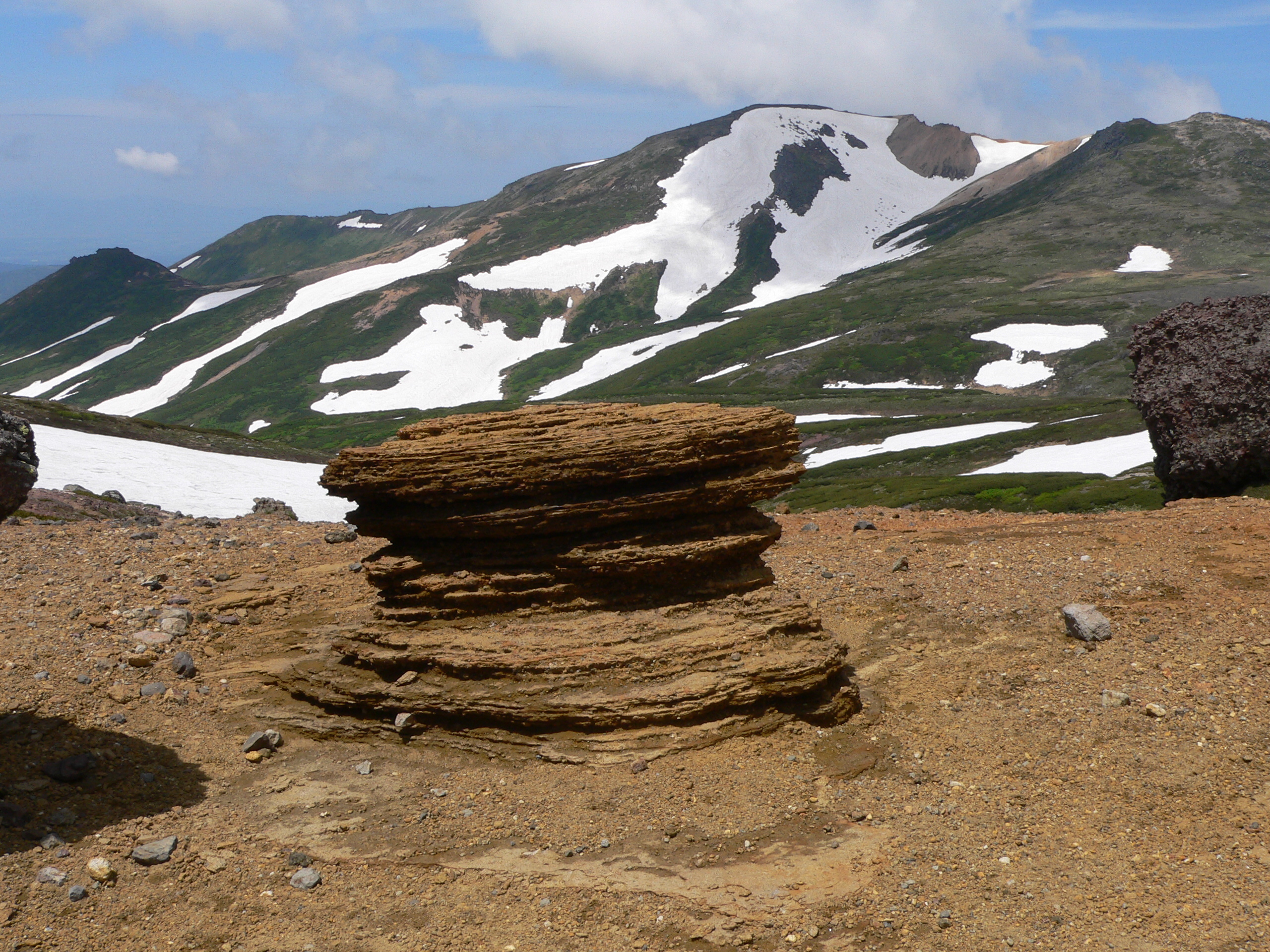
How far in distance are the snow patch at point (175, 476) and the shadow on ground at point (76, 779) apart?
3302cm

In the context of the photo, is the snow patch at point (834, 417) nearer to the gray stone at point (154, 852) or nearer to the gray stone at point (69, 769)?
the gray stone at point (69, 769)

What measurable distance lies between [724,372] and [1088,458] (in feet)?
321

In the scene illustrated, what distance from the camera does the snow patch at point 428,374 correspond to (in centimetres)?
17862

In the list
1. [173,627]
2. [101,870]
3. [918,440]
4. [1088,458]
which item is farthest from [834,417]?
[101,870]

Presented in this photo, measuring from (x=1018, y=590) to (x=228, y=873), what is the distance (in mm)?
16099

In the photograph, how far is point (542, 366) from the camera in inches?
7421

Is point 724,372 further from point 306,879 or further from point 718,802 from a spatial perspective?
point 306,879

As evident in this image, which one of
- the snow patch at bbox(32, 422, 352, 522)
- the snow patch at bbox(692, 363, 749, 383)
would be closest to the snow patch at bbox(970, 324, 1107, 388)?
the snow patch at bbox(692, 363, 749, 383)

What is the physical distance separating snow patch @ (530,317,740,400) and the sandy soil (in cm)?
14906

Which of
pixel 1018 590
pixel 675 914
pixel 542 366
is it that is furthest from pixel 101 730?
pixel 542 366

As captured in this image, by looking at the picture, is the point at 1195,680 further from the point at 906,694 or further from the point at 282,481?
the point at 282,481

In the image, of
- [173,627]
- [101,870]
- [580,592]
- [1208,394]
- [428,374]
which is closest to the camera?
[101,870]

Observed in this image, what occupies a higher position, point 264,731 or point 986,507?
point 264,731

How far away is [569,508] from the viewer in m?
15.7
